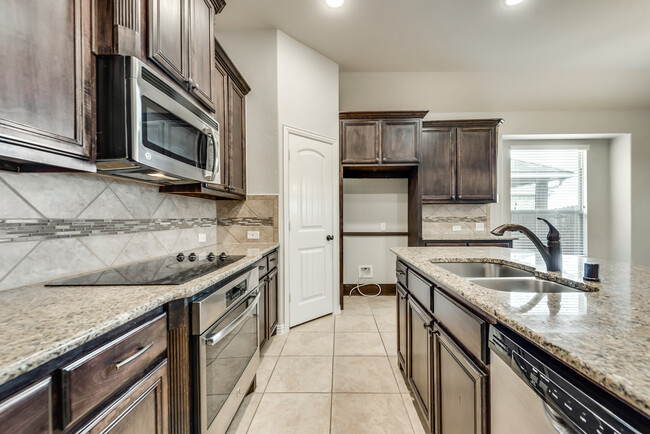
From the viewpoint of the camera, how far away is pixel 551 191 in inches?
165

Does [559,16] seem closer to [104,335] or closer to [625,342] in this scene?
[625,342]

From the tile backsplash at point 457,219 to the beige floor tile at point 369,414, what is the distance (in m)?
2.63

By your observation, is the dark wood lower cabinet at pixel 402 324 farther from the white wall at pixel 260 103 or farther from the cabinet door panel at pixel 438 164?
the cabinet door panel at pixel 438 164

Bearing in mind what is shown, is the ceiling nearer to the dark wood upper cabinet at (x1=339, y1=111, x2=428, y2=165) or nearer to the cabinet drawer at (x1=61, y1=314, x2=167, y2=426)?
the dark wood upper cabinet at (x1=339, y1=111, x2=428, y2=165)

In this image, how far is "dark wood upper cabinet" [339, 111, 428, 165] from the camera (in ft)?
10.9

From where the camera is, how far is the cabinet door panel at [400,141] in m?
3.34

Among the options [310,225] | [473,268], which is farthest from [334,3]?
[473,268]

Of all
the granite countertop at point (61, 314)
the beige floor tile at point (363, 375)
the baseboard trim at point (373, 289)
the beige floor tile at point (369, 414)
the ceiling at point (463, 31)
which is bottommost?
the beige floor tile at point (369, 414)

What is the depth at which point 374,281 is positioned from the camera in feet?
12.9

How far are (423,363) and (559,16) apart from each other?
11.3 ft

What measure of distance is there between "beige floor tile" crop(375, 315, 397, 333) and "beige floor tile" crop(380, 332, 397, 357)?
9 cm

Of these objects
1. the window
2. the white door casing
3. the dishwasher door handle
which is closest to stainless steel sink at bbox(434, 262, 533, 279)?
the dishwasher door handle

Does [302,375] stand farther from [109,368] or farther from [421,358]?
[109,368]

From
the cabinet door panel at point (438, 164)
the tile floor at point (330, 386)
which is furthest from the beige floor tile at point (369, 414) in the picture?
the cabinet door panel at point (438, 164)
